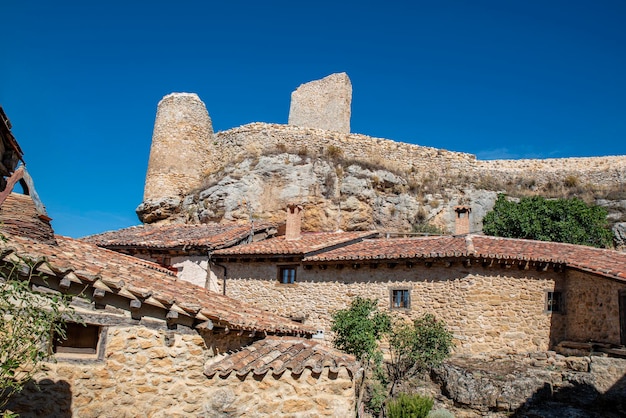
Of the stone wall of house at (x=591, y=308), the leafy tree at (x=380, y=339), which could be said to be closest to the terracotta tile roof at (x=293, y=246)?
the leafy tree at (x=380, y=339)

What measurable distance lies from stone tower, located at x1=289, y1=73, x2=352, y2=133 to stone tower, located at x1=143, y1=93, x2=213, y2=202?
312 inches

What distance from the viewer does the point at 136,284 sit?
8.87 metres

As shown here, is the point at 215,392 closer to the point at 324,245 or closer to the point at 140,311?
the point at 140,311

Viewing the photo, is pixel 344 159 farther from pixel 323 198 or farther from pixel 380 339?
pixel 380 339

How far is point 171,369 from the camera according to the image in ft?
27.7

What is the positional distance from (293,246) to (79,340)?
13.5 meters

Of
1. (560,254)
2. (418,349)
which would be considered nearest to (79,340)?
(418,349)

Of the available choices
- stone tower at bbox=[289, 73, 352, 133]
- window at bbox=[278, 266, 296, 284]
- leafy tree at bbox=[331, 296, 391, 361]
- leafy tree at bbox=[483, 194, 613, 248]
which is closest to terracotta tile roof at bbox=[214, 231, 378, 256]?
window at bbox=[278, 266, 296, 284]

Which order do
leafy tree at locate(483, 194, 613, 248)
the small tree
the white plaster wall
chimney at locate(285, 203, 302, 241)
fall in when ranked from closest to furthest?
the small tree, the white plaster wall, chimney at locate(285, 203, 302, 241), leafy tree at locate(483, 194, 613, 248)

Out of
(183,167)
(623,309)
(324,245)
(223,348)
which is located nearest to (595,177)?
(623,309)

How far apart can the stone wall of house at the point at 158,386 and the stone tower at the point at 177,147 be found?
83.5ft

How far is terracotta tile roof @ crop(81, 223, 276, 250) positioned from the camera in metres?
21.5

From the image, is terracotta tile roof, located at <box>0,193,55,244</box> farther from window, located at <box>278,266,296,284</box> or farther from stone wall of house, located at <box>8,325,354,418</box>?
window, located at <box>278,266,296,284</box>

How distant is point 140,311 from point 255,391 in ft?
7.72
